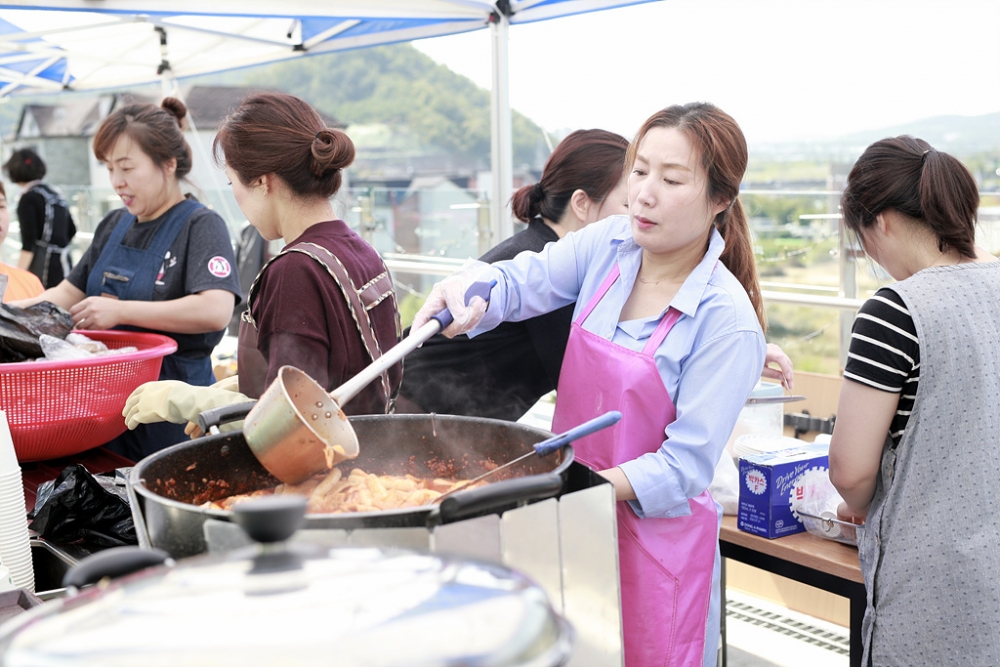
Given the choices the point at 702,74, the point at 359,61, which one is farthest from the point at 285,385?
the point at 359,61

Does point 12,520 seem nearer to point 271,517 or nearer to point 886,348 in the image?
point 271,517

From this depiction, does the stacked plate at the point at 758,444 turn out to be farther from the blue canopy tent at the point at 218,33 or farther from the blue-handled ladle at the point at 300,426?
the blue canopy tent at the point at 218,33

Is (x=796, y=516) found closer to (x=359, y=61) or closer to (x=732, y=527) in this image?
(x=732, y=527)

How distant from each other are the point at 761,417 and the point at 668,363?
1.01 metres

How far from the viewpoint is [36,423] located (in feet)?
6.42

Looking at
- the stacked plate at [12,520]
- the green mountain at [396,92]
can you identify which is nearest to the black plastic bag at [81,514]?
the stacked plate at [12,520]

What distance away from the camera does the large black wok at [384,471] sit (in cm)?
100

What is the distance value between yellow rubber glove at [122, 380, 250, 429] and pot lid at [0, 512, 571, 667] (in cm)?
106

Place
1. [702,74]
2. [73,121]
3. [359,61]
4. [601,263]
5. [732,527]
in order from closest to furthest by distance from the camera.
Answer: [601,263] < [732,527] < [702,74] < [73,121] < [359,61]

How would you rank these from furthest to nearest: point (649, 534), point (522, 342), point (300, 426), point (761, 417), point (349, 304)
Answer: point (761, 417) → point (522, 342) → point (349, 304) → point (649, 534) → point (300, 426)

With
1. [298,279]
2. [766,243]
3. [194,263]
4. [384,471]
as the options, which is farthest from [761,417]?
[766,243]

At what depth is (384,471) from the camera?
1568 millimetres

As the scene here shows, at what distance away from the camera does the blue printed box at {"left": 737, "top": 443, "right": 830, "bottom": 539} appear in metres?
2.02

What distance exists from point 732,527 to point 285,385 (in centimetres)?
124
